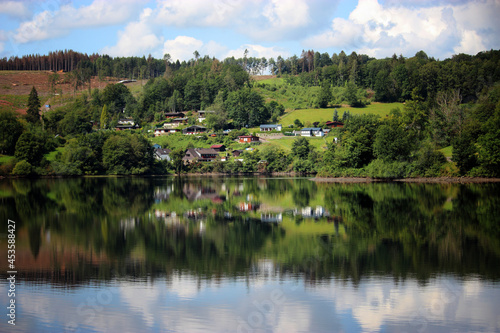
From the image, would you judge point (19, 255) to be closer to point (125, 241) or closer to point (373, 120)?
point (125, 241)

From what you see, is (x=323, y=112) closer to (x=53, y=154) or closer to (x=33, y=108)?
(x=53, y=154)

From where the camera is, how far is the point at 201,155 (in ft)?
285

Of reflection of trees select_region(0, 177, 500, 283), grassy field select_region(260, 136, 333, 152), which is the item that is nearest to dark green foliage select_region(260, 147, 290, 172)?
grassy field select_region(260, 136, 333, 152)

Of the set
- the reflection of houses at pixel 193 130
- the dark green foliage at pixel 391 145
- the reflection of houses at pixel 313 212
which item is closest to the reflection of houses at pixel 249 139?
the reflection of houses at pixel 193 130

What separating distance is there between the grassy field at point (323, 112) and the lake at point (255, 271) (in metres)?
78.4

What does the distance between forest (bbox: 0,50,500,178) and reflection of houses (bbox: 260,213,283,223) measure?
34.5 m

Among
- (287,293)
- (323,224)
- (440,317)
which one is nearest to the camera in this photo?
(440,317)

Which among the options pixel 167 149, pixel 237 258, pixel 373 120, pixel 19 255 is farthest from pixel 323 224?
pixel 167 149

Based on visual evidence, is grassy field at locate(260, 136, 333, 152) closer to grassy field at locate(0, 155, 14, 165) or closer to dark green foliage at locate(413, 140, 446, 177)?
dark green foliage at locate(413, 140, 446, 177)

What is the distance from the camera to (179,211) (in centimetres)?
2888

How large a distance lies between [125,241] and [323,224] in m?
10.8

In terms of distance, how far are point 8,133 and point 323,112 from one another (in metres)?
71.3

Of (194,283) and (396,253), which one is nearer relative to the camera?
(194,283)

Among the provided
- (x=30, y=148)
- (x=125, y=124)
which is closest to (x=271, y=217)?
(x=30, y=148)
